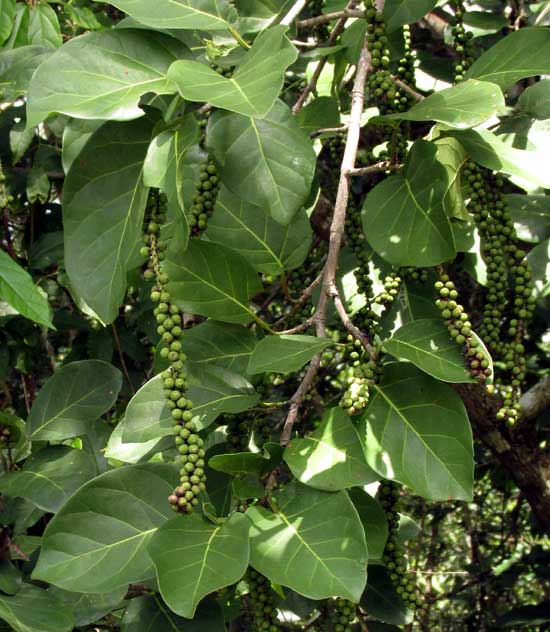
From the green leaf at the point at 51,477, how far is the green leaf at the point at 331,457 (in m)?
0.46

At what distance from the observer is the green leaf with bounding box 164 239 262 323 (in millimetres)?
1297

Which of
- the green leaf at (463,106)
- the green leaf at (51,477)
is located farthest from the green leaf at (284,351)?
the green leaf at (51,477)

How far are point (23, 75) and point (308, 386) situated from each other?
0.78 metres

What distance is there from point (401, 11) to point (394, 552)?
828mm

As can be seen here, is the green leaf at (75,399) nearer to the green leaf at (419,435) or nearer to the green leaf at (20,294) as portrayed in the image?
the green leaf at (20,294)

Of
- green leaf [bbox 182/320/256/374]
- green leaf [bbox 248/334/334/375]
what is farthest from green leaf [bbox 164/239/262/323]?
green leaf [bbox 248/334/334/375]

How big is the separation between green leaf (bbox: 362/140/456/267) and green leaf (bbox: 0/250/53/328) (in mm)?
523

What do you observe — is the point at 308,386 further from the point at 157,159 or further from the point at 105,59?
the point at 105,59

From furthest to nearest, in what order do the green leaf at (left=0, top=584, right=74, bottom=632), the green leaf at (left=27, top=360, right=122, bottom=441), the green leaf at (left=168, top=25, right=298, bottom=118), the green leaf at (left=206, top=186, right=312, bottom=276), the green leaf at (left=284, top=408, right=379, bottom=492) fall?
the green leaf at (left=27, top=360, right=122, bottom=441) → the green leaf at (left=206, top=186, right=312, bottom=276) → the green leaf at (left=0, top=584, right=74, bottom=632) → the green leaf at (left=284, top=408, right=379, bottom=492) → the green leaf at (left=168, top=25, right=298, bottom=118)

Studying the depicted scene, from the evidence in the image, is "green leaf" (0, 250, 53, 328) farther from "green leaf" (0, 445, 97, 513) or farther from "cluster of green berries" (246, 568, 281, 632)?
"cluster of green berries" (246, 568, 281, 632)

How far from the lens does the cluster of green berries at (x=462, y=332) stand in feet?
3.91

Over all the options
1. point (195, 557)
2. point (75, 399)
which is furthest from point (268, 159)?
point (75, 399)

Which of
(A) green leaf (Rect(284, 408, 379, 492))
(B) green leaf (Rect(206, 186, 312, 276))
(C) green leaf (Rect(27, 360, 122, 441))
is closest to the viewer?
(A) green leaf (Rect(284, 408, 379, 492))

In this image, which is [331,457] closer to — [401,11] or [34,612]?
[34,612]
